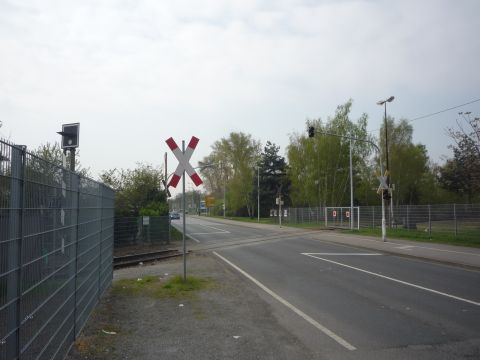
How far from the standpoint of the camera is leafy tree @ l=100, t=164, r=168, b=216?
27.2 meters

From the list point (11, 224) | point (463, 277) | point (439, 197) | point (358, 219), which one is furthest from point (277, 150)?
point (11, 224)

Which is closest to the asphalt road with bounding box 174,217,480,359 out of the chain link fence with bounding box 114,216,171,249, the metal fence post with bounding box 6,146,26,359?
the metal fence post with bounding box 6,146,26,359

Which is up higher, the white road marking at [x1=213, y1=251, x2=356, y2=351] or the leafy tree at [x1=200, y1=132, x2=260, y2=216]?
the leafy tree at [x1=200, y1=132, x2=260, y2=216]

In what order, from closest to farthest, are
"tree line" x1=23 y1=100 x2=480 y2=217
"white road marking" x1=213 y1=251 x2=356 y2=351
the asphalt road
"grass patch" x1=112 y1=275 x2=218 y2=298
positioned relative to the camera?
the asphalt road, "white road marking" x1=213 y1=251 x2=356 y2=351, "grass patch" x1=112 y1=275 x2=218 y2=298, "tree line" x1=23 y1=100 x2=480 y2=217

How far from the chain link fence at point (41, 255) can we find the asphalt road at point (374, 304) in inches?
130

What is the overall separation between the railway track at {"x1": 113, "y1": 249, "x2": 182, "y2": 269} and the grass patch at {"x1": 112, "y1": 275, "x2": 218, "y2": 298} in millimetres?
4696

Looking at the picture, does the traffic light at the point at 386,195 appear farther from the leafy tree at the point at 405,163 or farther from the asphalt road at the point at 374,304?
the leafy tree at the point at 405,163

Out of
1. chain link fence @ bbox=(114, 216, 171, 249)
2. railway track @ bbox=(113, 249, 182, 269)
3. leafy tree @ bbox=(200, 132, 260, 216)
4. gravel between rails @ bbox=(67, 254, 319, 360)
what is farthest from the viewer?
leafy tree @ bbox=(200, 132, 260, 216)

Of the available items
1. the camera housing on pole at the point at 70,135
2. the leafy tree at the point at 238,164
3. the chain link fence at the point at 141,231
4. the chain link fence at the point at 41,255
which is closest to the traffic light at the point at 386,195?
the chain link fence at the point at 141,231

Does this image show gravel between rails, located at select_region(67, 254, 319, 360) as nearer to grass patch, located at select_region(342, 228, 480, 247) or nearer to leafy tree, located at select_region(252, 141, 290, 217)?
grass patch, located at select_region(342, 228, 480, 247)

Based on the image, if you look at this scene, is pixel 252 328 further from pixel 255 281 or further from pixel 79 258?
pixel 255 281

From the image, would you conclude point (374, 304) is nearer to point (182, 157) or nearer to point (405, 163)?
point (182, 157)

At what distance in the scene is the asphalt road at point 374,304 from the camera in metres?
6.24

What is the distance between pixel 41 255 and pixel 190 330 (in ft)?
10.2
